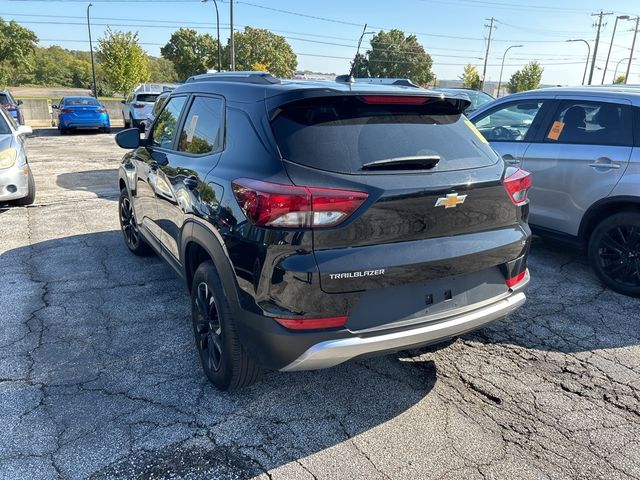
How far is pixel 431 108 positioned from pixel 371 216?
91cm

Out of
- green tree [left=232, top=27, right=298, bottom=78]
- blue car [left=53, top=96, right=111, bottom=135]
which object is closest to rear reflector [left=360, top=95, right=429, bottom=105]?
blue car [left=53, top=96, right=111, bottom=135]

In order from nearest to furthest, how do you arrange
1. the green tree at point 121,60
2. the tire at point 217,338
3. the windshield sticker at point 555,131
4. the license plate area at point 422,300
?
1. the license plate area at point 422,300
2. the tire at point 217,338
3. the windshield sticker at point 555,131
4. the green tree at point 121,60

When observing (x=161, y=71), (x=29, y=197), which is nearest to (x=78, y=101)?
(x=29, y=197)

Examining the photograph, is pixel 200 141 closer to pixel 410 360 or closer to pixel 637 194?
pixel 410 360

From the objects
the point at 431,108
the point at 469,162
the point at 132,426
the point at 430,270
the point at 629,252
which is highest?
the point at 431,108

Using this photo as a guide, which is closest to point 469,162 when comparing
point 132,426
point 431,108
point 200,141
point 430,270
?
point 431,108

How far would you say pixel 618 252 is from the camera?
→ 435cm

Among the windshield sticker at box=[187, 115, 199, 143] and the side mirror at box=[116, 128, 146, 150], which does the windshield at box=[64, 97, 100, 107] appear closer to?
the side mirror at box=[116, 128, 146, 150]

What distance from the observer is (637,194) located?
411 centimetres

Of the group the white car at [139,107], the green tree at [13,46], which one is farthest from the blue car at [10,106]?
the green tree at [13,46]

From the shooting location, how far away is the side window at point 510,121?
17.1 ft

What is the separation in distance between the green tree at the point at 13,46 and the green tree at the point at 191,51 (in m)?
18.1

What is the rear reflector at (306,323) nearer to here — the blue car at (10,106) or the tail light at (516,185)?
the tail light at (516,185)

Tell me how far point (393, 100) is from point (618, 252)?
3.05m
